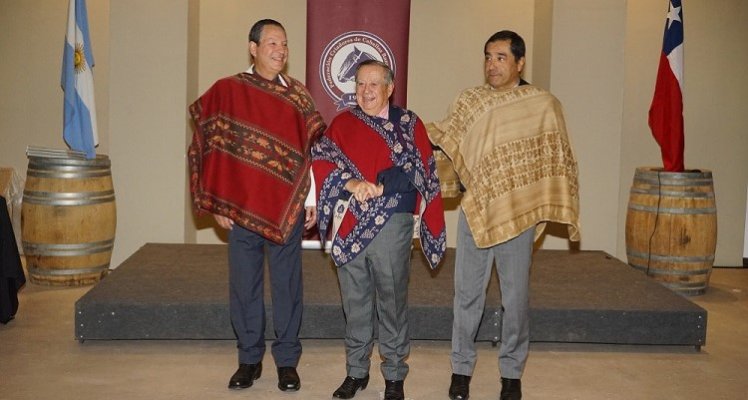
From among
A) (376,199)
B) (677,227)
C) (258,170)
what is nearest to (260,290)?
(258,170)

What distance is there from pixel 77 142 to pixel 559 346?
3.26 m

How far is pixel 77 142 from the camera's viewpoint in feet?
19.6

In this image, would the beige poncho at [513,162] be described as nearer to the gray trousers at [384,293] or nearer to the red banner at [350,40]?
the gray trousers at [384,293]

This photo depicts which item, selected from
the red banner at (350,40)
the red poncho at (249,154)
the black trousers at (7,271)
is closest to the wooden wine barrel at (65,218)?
the black trousers at (7,271)

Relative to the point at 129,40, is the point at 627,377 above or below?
below

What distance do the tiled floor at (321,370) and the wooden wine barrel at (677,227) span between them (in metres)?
1.05

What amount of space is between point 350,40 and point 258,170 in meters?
2.80

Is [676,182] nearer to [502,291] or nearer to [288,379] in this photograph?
[502,291]

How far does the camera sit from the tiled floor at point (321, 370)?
3795mm

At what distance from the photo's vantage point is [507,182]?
357 centimetres

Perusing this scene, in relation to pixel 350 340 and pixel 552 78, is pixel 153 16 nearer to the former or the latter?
pixel 552 78

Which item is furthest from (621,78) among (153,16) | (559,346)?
(153,16)

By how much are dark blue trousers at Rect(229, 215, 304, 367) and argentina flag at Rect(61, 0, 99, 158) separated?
2.53 metres

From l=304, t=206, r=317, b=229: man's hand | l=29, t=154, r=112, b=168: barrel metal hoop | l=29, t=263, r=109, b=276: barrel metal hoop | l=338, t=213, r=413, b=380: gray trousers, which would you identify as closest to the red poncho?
l=304, t=206, r=317, b=229: man's hand
